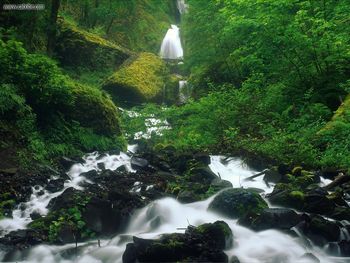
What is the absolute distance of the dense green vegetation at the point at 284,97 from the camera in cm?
1041

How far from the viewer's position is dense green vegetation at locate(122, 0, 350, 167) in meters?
10.4

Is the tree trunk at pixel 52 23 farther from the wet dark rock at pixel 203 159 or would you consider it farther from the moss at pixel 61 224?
the moss at pixel 61 224

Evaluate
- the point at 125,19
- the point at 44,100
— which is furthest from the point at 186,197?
the point at 125,19

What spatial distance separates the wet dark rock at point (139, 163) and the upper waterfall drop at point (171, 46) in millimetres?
20577

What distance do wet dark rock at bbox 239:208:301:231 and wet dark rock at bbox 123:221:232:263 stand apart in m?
0.92

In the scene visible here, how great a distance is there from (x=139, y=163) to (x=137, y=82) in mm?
8982

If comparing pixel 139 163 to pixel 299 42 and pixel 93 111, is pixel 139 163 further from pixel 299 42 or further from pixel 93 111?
pixel 299 42

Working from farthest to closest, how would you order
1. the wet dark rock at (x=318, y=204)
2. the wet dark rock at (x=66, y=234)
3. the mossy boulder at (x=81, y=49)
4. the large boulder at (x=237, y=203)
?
the mossy boulder at (x=81, y=49) → the large boulder at (x=237, y=203) → the wet dark rock at (x=318, y=204) → the wet dark rock at (x=66, y=234)

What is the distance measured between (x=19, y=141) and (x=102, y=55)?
11.3m

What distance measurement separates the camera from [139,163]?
1027cm

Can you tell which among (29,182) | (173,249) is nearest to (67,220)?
(29,182)

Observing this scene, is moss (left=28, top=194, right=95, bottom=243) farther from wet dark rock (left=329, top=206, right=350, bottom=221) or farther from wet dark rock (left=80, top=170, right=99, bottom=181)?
wet dark rock (left=329, top=206, right=350, bottom=221)

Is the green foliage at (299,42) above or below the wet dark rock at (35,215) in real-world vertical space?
above

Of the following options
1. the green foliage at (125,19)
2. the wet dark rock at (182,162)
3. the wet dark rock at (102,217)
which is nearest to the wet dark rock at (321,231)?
the wet dark rock at (102,217)
